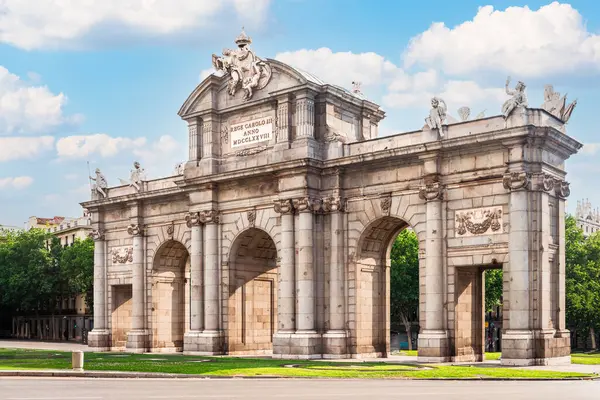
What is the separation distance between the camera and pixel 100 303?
61469mm

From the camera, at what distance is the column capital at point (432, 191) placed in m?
42.4

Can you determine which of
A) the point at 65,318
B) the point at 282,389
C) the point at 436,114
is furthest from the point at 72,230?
the point at 282,389

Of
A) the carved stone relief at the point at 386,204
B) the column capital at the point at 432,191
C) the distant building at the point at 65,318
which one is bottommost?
the distant building at the point at 65,318

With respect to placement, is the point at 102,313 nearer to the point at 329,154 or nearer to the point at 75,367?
the point at 329,154

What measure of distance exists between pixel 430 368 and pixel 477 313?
9479 millimetres

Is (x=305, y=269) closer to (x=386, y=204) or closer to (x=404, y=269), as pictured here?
(x=386, y=204)

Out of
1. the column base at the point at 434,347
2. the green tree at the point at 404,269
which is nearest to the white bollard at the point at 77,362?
the column base at the point at 434,347

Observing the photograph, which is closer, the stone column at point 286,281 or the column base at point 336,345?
the column base at point 336,345

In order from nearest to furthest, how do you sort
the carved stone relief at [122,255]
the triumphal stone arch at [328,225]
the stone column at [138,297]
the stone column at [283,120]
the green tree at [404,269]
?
the triumphal stone arch at [328,225] < the stone column at [283,120] < the stone column at [138,297] < the carved stone relief at [122,255] < the green tree at [404,269]

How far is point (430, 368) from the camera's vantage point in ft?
115

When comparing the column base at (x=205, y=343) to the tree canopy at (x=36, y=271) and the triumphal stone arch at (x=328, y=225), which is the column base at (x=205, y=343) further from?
the tree canopy at (x=36, y=271)

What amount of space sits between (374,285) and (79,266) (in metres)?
62.8

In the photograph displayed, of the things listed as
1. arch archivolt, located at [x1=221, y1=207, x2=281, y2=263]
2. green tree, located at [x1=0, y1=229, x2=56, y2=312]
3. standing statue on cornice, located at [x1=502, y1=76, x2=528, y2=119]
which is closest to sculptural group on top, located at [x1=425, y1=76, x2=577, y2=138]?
standing statue on cornice, located at [x1=502, y1=76, x2=528, y2=119]

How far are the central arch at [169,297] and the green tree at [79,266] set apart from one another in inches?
1748
